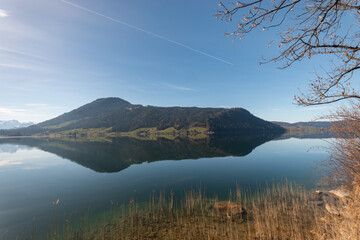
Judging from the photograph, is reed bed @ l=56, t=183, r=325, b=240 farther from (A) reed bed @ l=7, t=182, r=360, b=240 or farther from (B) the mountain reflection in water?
(B) the mountain reflection in water

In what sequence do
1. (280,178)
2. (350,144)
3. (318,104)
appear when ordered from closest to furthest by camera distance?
(318,104), (350,144), (280,178)

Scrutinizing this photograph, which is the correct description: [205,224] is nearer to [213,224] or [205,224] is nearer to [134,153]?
[213,224]

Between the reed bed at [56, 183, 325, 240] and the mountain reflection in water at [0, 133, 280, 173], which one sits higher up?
the reed bed at [56, 183, 325, 240]

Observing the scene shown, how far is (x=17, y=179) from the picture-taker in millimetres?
33344

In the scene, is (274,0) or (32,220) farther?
(32,220)

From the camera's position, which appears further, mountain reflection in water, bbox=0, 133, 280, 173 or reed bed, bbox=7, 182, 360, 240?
mountain reflection in water, bbox=0, 133, 280, 173

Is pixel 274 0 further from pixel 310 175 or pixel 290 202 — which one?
pixel 310 175

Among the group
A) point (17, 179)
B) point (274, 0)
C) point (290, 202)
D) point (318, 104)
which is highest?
point (274, 0)

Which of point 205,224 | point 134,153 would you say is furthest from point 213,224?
point 134,153

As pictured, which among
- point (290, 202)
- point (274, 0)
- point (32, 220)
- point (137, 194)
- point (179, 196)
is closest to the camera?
point (274, 0)

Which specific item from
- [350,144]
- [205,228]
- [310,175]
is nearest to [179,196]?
[205,228]

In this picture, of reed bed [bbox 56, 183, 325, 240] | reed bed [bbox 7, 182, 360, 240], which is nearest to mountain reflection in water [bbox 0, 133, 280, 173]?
reed bed [bbox 7, 182, 360, 240]

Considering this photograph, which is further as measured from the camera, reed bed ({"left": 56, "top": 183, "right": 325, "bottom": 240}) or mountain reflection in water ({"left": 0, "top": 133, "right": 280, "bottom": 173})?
mountain reflection in water ({"left": 0, "top": 133, "right": 280, "bottom": 173})

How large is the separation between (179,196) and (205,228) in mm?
9278
